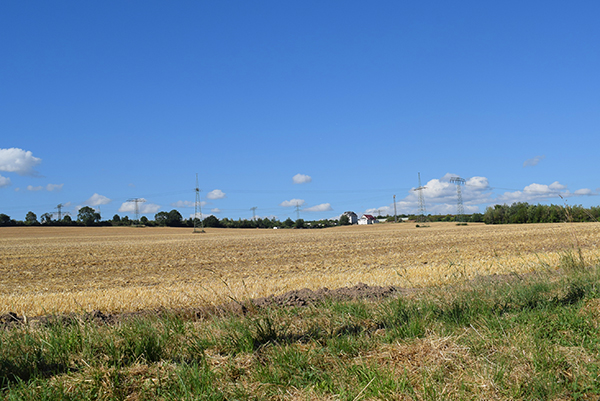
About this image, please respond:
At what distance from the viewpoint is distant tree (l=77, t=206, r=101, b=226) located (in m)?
111

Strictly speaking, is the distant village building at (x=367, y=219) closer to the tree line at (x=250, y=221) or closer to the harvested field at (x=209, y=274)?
the tree line at (x=250, y=221)

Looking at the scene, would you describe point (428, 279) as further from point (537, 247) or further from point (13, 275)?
point (13, 275)

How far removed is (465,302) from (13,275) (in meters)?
22.0

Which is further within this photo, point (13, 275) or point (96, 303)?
point (13, 275)

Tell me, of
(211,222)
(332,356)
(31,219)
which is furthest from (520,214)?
(31,219)

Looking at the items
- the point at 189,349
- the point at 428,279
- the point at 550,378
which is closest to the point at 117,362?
the point at 189,349

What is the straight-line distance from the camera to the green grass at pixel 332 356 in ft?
12.1

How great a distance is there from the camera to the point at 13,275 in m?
20.0

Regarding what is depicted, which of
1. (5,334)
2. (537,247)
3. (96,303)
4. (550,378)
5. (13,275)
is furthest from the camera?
(537,247)

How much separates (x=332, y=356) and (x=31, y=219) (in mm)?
128104

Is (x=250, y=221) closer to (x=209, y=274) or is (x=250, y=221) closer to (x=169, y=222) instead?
(x=169, y=222)

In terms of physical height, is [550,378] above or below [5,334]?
below

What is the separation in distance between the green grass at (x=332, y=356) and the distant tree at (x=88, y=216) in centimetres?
11908

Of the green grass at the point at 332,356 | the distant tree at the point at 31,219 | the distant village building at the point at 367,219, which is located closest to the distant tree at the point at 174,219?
the distant tree at the point at 31,219
